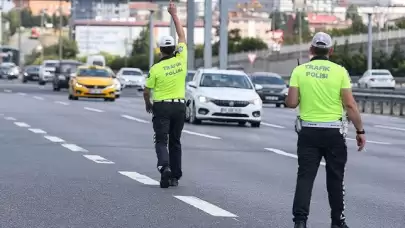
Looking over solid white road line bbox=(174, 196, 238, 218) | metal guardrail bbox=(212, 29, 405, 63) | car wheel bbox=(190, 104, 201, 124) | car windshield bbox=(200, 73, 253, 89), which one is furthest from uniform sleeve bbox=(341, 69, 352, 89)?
metal guardrail bbox=(212, 29, 405, 63)

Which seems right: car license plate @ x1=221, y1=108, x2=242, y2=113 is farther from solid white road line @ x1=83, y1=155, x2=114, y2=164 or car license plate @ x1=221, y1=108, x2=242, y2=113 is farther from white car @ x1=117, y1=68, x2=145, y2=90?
white car @ x1=117, y1=68, x2=145, y2=90

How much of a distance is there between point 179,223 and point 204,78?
74.7 ft

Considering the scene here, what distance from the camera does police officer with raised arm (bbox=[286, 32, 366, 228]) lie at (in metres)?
10.6

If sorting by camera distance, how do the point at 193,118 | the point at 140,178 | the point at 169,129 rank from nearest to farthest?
1. the point at 169,129
2. the point at 140,178
3. the point at 193,118

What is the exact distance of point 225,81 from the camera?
33.8 metres

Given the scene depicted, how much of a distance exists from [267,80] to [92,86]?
743 cm

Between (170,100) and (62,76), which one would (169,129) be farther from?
(62,76)

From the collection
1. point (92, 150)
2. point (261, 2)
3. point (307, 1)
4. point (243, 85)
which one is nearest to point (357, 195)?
point (92, 150)

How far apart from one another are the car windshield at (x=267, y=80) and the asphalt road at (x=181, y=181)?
24432 mm

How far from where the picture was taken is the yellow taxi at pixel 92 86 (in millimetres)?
50781

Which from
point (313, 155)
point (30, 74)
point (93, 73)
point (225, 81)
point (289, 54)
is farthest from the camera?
point (289, 54)

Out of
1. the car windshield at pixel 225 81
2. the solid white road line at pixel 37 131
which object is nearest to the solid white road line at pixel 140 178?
the solid white road line at pixel 37 131

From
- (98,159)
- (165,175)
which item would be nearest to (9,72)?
(98,159)

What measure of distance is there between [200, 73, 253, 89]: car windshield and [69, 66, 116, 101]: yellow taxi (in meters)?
17.4
